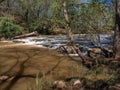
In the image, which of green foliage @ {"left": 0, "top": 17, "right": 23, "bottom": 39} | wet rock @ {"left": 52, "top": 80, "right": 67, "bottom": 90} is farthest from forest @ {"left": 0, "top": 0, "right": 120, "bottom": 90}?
green foliage @ {"left": 0, "top": 17, "right": 23, "bottom": 39}

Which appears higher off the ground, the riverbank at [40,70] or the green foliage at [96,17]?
the green foliage at [96,17]

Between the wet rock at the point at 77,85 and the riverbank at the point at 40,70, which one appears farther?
the riverbank at the point at 40,70

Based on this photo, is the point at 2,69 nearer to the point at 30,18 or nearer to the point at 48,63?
the point at 48,63

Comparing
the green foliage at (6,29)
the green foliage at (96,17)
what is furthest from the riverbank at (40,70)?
the green foliage at (6,29)

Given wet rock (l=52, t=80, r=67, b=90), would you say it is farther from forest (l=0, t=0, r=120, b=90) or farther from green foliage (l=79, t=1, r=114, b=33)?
green foliage (l=79, t=1, r=114, b=33)

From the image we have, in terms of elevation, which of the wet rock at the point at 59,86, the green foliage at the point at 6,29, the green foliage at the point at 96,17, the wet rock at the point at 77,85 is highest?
the green foliage at the point at 96,17

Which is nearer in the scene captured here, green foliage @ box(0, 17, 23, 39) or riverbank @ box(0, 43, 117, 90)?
riverbank @ box(0, 43, 117, 90)

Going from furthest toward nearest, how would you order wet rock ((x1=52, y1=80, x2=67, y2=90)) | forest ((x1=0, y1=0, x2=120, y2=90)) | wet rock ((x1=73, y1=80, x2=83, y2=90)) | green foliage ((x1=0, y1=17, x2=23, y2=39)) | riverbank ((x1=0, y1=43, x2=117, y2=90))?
green foliage ((x1=0, y1=17, x2=23, y2=39)), riverbank ((x1=0, y1=43, x2=117, y2=90)), forest ((x1=0, y1=0, x2=120, y2=90)), wet rock ((x1=52, y1=80, x2=67, y2=90)), wet rock ((x1=73, y1=80, x2=83, y2=90))

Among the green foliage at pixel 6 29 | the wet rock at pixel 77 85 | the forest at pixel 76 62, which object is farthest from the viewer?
the green foliage at pixel 6 29

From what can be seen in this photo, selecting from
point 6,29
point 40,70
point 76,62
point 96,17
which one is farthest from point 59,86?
point 6,29

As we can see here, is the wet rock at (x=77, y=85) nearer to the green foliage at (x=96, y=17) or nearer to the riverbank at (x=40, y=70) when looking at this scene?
the riverbank at (x=40, y=70)

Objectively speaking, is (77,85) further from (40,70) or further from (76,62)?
(76,62)

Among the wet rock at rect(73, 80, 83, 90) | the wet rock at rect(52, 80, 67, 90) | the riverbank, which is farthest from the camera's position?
the riverbank

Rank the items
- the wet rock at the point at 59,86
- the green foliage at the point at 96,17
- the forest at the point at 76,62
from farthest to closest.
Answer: the green foliage at the point at 96,17
the forest at the point at 76,62
the wet rock at the point at 59,86
